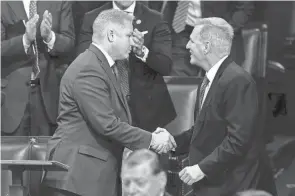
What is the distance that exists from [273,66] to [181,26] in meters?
0.63

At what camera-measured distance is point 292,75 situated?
14.7 ft

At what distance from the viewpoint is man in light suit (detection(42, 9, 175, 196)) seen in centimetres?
403

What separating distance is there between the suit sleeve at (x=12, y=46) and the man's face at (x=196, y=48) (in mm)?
1086

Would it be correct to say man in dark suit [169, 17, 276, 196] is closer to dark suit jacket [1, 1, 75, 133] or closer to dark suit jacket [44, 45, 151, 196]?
dark suit jacket [44, 45, 151, 196]

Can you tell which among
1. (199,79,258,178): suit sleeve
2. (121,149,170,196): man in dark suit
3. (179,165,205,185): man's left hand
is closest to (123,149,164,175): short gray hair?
(121,149,170,196): man in dark suit

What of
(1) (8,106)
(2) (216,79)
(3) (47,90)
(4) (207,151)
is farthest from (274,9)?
(1) (8,106)

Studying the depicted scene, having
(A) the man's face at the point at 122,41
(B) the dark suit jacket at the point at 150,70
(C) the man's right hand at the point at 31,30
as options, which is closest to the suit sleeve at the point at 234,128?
(B) the dark suit jacket at the point at 150,70

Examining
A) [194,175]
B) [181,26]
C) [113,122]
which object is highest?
[181,26]

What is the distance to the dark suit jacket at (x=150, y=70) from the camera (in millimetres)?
4438

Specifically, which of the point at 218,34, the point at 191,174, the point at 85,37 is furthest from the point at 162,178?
the point at 85,37

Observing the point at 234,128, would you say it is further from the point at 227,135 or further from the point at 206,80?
the point at 206,80

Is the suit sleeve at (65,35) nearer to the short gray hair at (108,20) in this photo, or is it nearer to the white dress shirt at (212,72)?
the short gray hair at (108,20)

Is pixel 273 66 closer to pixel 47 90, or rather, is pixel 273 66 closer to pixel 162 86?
pixel 162 86

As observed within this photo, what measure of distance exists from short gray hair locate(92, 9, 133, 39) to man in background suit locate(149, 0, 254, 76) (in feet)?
1.36
